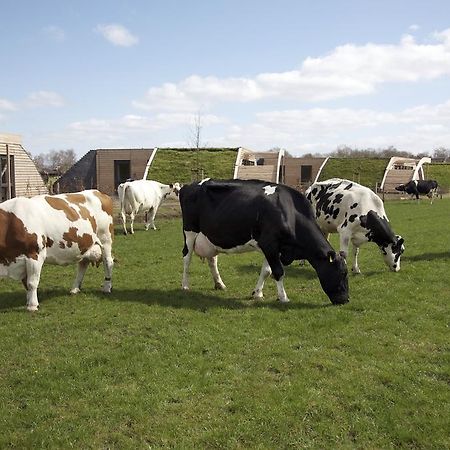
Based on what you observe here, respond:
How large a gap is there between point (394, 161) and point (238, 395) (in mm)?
57345

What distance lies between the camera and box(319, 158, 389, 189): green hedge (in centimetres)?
5591

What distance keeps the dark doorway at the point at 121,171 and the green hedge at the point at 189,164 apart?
4.50 m

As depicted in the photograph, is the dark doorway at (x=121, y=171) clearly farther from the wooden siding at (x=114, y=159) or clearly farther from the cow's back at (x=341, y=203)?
the cow's back at (x=341, y=203)

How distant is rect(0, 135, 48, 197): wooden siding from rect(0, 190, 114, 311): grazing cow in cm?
1941

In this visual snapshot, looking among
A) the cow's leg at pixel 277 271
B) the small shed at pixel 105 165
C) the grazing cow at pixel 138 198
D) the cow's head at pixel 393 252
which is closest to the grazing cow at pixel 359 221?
the cow's head at pixel 393 252

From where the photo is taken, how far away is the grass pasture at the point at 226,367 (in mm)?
5176

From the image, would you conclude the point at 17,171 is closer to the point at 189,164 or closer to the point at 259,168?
the point at 189,164

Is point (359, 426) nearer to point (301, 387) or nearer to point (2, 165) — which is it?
point (301, 387)

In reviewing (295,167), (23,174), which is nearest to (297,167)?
(295,167)

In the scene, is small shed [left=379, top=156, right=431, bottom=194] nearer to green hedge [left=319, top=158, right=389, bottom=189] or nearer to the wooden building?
green hedge [left=319, top=158, right=389, bottom=189]

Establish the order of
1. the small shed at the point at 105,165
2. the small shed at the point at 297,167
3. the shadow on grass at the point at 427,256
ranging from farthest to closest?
the small shed at the point at 297,167 → the small shed at the point at 105,165 → the shadow on grass at the point at 427,256

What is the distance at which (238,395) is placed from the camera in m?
5.93

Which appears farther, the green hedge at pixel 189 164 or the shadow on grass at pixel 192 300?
the green hedge at pixel 189 164

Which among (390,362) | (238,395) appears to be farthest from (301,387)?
(390,362)
